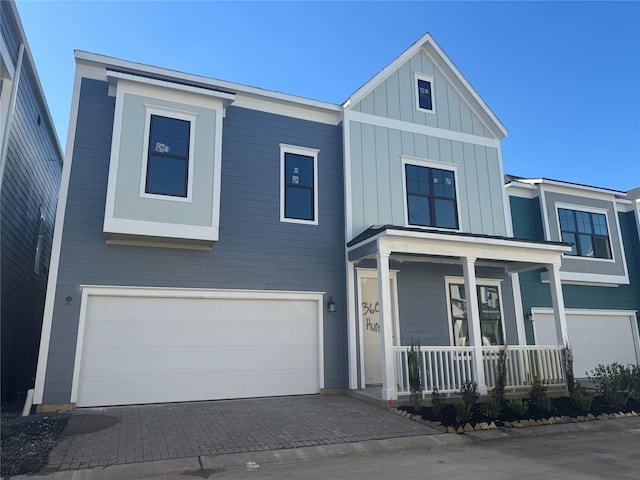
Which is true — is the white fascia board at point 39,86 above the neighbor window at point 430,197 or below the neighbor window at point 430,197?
above

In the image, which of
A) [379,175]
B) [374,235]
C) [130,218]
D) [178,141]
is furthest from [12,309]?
[379,175]

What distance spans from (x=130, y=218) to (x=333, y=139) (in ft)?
16.7

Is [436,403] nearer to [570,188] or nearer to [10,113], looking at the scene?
[10,113]

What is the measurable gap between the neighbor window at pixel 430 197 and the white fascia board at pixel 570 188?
131 inches

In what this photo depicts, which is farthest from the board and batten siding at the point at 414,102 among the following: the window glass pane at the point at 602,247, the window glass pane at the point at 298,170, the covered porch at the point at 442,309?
the window glass pane at the point at 602,247

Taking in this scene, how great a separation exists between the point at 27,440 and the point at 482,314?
969 cm

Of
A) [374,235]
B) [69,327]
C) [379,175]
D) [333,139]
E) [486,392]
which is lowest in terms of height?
[486,392]

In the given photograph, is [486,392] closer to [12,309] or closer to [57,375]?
[57,375]

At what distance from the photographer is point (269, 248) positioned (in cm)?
980

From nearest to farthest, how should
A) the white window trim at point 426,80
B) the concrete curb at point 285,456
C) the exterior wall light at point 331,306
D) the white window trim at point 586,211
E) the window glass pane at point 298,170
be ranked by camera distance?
the concrete curb at point 285,456 → the exterior wall light at point 331,306 → the window glass pane at point 298,170 → the white window trim at point 426,80 → the white window trim at point 586,211

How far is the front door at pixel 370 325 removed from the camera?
33.4 feet

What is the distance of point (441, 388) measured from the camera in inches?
347

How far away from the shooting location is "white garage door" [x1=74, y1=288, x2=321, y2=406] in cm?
831

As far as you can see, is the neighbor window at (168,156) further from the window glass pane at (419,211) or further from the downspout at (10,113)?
Result: the window glass pane at (419,211)
